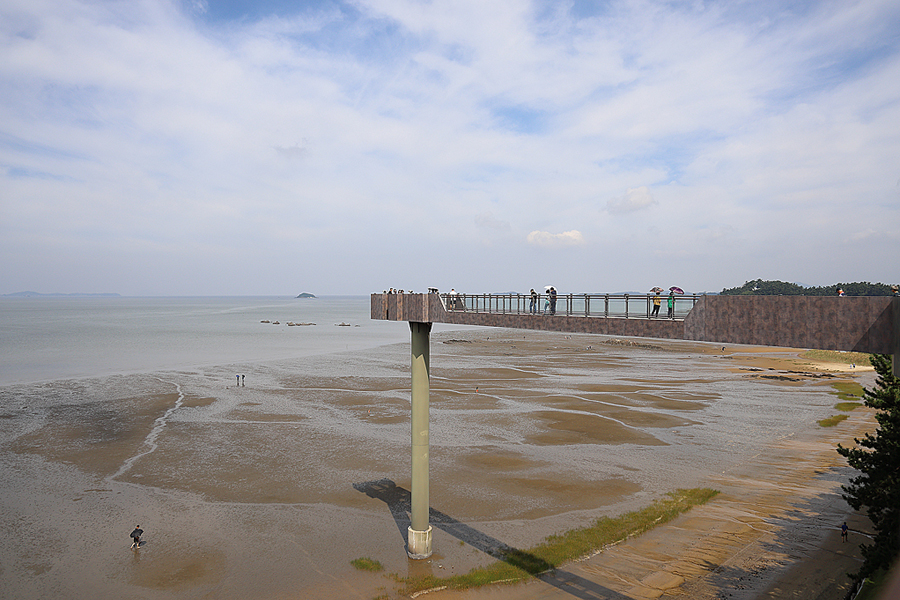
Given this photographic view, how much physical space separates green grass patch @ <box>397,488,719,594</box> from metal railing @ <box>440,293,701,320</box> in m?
10.2

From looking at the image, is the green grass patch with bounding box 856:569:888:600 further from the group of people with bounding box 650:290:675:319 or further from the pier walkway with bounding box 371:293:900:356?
the group of people with bounding box 650:290:675:319

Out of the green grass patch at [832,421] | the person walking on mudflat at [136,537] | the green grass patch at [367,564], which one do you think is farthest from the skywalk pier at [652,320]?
the green grass patch at [832,421]

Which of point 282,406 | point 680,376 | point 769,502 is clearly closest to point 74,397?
point 282,406

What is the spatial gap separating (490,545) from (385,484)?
8.59m

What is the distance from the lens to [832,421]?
4481cm

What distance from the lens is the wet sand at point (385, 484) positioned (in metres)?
21.7

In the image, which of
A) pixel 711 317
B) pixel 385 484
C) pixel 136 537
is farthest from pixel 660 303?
pixel 136 537

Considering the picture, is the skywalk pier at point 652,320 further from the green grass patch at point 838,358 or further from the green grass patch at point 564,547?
the green grass patch at point 838,358

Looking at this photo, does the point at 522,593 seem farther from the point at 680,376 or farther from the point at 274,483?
the point at 680,376

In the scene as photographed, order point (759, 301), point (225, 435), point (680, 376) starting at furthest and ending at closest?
point (680, 376) < point (225, 435) < point (759, 301)

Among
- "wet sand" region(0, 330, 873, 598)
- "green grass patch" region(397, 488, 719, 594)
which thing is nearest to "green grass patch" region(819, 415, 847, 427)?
"wet sand" region(0, 330, 873, 598)

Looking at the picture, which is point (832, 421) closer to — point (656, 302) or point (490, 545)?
point (656, 302)

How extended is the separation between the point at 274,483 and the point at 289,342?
91.7 m

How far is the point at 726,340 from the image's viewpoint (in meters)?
16.1
